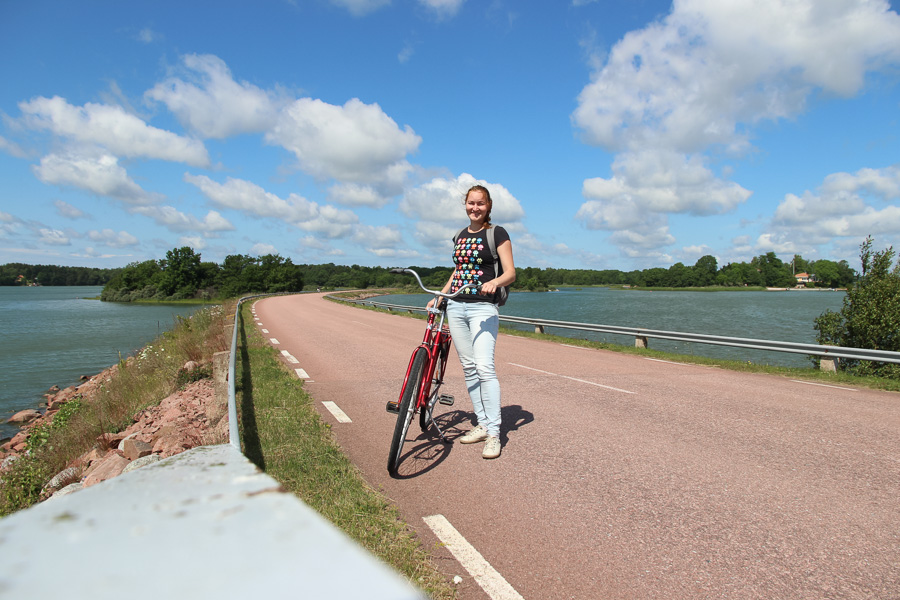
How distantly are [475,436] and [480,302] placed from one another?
1.42 meters

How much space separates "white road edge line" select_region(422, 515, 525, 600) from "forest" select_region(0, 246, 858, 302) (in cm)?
7600

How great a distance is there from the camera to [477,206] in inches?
183

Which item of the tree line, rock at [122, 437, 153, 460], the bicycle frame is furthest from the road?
the tree line

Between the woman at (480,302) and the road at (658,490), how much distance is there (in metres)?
0.59

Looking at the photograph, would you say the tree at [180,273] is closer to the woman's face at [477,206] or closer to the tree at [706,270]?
the woman's face at [477,206]

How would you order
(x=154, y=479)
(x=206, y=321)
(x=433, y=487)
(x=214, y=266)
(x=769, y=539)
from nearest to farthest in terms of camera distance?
(x=154, y=479) → (x=769, y=539) → (x=433, y=487) → (x=206, y=321) → (x=214, y=266)

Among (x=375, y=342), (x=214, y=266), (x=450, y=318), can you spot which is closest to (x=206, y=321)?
(x=375, y=342)

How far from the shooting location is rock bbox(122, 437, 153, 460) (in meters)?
6.33

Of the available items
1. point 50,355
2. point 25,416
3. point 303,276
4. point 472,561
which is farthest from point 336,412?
point 303,276

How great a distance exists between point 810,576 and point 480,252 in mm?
3067

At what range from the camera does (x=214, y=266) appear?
12138cm

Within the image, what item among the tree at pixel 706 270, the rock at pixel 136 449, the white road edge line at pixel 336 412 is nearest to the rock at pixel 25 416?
the rock at pixel 136 449

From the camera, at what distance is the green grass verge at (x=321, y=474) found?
2979 mm

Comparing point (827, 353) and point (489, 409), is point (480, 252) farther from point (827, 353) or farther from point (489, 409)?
point (827, 353)
